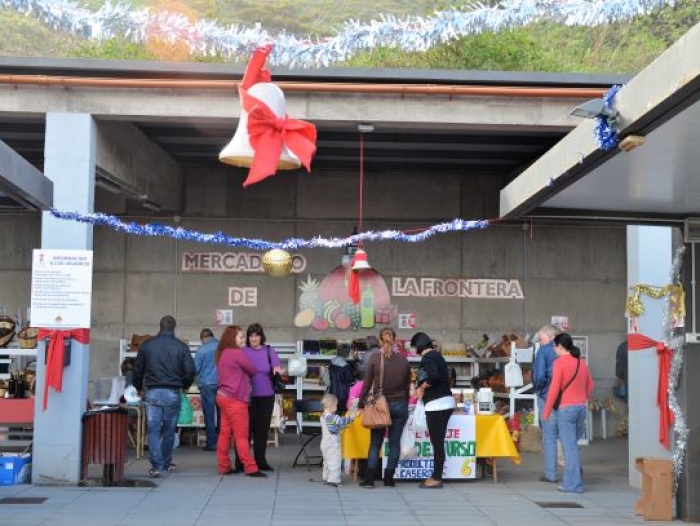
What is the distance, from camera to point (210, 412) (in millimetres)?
14539

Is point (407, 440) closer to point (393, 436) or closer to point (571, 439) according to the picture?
point (393, 436)

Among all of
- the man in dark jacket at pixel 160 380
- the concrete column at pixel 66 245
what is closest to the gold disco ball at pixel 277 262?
the man in dark jacket at pixel 160 380

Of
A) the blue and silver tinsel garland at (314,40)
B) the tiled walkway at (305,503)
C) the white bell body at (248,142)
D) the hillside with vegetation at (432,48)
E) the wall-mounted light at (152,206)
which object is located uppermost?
the hillside with vegetation at (432,48)

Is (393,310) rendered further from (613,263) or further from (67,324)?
(67,324)

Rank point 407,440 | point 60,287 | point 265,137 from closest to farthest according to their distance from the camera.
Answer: point 265,137 → point 60,287 → point 407,440

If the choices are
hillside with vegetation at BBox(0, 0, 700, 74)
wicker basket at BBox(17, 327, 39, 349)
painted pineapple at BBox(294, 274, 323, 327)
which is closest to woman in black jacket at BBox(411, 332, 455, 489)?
wicker basket at BBox(17, 327, 39, 349)

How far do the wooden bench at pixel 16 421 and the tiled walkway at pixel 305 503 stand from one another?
93 centimetres

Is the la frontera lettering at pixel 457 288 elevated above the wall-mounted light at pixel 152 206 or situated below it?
below

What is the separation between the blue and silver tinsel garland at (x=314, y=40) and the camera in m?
14.8

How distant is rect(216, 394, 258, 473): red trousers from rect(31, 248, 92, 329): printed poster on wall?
1891 millimetres

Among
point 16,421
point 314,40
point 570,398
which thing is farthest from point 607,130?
point 314,40

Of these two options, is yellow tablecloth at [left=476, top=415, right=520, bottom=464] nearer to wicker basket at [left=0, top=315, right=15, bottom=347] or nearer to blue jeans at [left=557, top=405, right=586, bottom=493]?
blue jeans at [left=557, top=405, right=586, bottom=493]

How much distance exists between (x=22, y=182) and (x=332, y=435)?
4255mm

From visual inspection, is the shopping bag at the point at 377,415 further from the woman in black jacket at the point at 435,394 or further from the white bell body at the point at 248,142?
the white bell body at the point at 248,142
